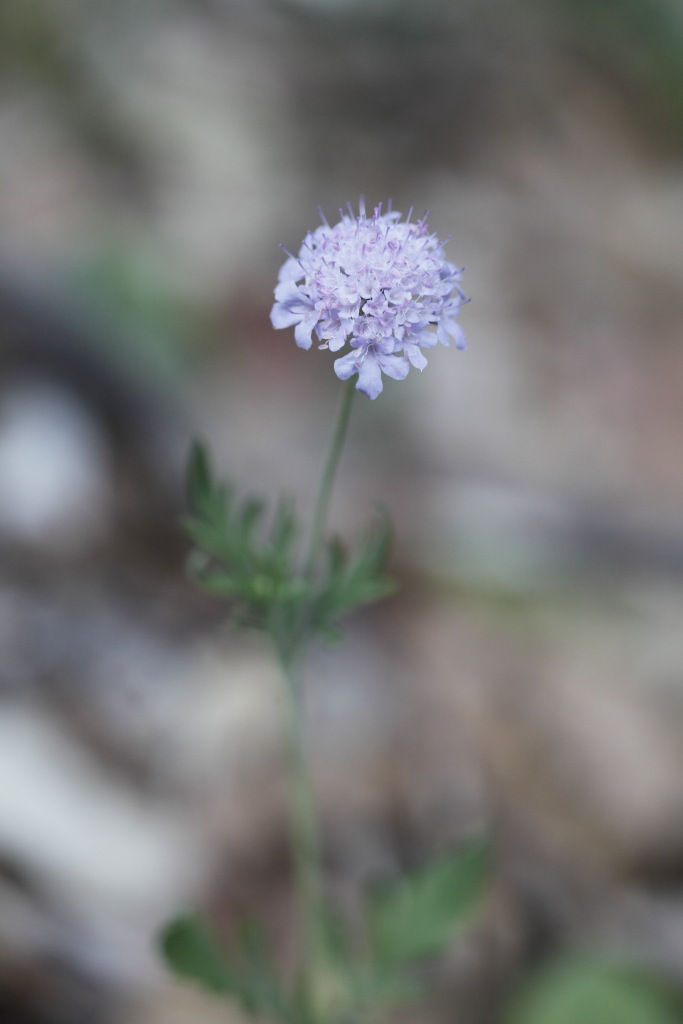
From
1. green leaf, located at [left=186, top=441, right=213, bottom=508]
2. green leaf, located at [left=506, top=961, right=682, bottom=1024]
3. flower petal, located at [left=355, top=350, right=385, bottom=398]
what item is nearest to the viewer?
flower petal, located at [left=355, top=350, right=385, bottom=398]

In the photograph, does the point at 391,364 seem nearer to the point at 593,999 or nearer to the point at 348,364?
the point at 348,364

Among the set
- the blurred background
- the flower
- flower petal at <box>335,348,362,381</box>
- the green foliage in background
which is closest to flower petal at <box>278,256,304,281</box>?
the flower

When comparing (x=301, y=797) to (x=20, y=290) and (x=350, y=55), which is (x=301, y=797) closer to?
(x=20, y=290)

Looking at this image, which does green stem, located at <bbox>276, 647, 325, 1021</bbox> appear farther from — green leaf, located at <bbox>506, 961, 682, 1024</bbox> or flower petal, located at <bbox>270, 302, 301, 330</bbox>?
flower petal, located at <bbox>270, 302, 301, 330</bbox>

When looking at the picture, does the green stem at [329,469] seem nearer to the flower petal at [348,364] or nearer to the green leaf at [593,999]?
the flower petal at [348,364]

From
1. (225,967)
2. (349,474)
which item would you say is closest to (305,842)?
(225,967)

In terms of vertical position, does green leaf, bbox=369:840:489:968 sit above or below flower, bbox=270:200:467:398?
below

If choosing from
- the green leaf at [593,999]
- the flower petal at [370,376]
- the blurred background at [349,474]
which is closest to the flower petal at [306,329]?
the flower petal at [370,376]
